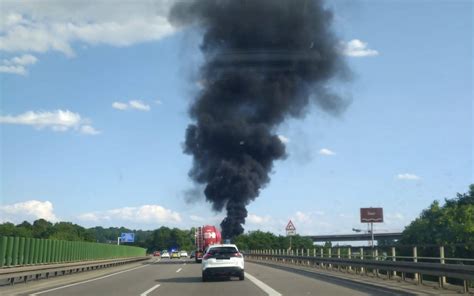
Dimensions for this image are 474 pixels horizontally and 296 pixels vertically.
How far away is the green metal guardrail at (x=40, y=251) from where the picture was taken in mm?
24844

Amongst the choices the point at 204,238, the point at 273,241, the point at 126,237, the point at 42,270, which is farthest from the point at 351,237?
the point at 42,270

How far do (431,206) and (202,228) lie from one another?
39.9 metres

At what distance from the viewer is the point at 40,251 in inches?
1176

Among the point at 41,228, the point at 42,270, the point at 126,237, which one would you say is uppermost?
the point at 41,228

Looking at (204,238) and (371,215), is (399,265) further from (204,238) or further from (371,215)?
(204,238)

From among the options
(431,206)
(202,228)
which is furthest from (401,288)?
(431,206)

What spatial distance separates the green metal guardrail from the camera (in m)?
24.8

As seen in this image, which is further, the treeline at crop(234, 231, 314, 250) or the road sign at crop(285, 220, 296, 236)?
the treeline at crop(234, 231, 314, 250)

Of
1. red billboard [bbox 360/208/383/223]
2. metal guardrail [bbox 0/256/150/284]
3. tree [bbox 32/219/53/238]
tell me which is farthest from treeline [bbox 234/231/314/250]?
red billboard [bbox 360/208/383/223]

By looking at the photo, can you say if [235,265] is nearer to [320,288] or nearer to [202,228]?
[320,288]

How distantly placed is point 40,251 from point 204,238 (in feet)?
80.2

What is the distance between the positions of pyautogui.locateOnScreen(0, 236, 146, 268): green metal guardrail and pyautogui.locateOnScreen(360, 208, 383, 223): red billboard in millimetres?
17960

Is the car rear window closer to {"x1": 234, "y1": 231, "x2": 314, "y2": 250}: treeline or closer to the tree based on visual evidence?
{"x1": 234, "y1": 231, "x2": 314, "y2": 250}: treeline

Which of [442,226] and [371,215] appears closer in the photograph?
[371,215]
